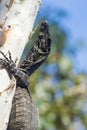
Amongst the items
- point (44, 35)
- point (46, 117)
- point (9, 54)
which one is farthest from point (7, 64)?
point (46, 117)

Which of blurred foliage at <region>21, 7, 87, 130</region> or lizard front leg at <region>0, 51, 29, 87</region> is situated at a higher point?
lizard front leg at <region>0, 51, 29, 87</region>

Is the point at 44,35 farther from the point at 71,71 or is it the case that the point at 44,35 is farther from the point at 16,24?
the point at 71,71

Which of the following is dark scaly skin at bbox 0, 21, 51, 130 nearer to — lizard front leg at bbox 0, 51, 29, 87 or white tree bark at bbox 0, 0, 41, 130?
lizard front leg at bbox 0, 51, 29, 87

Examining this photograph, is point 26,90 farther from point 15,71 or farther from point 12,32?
point 12,32

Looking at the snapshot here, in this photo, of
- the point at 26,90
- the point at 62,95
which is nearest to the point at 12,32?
the point at 26,90

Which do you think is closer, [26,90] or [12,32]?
[12,32]

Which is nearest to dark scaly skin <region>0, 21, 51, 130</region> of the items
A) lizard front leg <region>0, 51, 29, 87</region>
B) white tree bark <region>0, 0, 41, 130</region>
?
lizard front leg <region>0, 51, 29, 87</region>

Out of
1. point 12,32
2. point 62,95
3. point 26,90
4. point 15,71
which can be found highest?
point 12,32
